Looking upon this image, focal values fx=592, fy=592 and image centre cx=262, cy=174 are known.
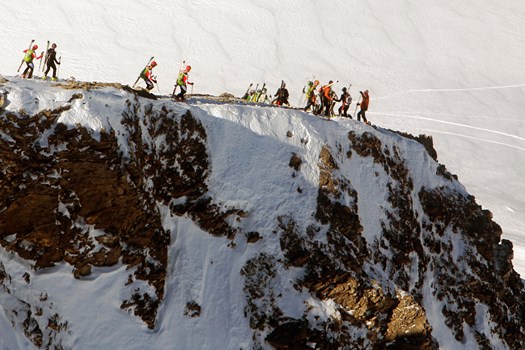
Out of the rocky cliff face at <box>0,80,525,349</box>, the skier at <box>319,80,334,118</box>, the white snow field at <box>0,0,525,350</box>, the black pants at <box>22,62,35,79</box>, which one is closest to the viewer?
the rocky cliff face at <box>0,80,525,349</box>

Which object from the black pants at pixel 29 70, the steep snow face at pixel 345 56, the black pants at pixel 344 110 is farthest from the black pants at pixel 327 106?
A: the steep snow face at pixel 345 56

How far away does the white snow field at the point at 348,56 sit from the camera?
128 ft

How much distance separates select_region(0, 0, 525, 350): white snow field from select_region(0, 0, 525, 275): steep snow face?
109mm

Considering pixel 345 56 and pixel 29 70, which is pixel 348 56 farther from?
pixel 29 70

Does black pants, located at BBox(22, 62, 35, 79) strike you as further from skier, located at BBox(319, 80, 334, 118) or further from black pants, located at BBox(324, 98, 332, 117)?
black pants, located at BBox(324, 98, 332, 117)

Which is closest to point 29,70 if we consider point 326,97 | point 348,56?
point 326,97

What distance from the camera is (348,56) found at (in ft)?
159

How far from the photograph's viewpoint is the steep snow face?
39062mm

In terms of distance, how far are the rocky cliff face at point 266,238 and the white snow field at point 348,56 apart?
12.0 m

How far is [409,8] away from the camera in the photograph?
56.5 meters

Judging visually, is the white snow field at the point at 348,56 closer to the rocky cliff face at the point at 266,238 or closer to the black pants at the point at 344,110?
the rocky cliff face at the point at 266,238

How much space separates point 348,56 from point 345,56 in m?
0.28

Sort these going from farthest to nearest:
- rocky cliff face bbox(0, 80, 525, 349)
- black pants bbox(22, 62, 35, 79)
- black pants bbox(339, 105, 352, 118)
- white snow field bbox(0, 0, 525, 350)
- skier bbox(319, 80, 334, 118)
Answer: white snow field bbox(0, 0, 525, 350) < black pants bbox(339, 105, 352, 118) < skier bbox(319, 80, 334, 118) < black pants bbox(22, 62, 35, 79) < rocky cliff face bbox(0, 80, 525, 349)

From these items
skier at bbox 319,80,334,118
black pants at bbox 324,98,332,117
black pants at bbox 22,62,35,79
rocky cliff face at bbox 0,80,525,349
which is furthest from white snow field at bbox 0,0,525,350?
black pants at bbox 22,62,35,79
